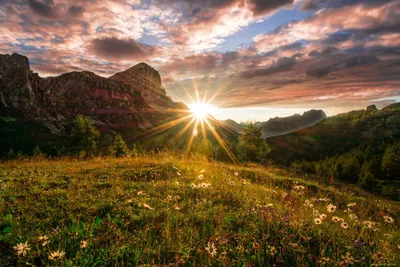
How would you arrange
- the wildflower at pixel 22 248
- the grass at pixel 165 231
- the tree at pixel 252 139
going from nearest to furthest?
the wildflower at pixel 22 248, the grass at pixel 165 231, the tree at pixel 252 139

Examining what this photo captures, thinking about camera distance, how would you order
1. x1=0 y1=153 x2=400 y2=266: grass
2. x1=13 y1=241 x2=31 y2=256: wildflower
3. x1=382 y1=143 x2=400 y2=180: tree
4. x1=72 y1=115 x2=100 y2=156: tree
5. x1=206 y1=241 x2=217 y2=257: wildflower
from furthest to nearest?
1. x1=382 y1=143 x2=400 y2=180: tree
2. x1=72 y1=115 x2=100 y2=156: tree
3. x1=0 y1=153 x2=400 y2=266: grass
4. x1=206 y1=241 x2=217 y2=257: wildflower
5. x1=13 y1=241 x2=31 y2=256: wildflower

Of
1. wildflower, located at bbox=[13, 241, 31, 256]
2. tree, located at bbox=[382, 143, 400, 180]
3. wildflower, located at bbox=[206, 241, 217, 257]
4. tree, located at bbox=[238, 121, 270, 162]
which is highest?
wildflower, located at bbox=[13, 241, 31, 256]

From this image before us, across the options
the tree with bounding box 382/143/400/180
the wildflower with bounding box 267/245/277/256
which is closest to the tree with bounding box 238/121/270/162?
the tree with bounding box 382/143/400/180

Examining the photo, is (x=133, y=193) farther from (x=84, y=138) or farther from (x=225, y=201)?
(x=84, y=138)

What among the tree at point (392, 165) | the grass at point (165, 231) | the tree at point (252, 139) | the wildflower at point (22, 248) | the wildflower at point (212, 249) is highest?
the wildflower at point (22, 248)

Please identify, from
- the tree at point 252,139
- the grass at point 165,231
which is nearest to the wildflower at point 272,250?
the grass at point 165,231

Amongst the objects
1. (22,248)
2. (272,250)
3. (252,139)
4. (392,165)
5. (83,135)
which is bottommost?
(392,165)

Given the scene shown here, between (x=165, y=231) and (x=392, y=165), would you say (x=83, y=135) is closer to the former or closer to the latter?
(x=165, y=231)

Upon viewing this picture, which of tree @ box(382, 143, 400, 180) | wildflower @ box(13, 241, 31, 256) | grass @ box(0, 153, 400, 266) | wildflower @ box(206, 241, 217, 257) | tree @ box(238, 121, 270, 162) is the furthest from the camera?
tree @ box(382, 143, 400, 180)

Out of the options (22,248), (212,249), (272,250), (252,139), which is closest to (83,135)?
(252,139)

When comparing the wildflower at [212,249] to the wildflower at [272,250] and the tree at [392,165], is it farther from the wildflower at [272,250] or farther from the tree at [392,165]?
the tree at [392,165]

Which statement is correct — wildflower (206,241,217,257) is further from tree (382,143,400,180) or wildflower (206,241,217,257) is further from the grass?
tree (382,143,400,180)

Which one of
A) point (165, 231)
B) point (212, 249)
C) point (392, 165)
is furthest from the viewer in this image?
point (392, 165)

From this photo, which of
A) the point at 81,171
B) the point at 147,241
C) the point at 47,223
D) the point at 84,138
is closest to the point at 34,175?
the point at 81,171
